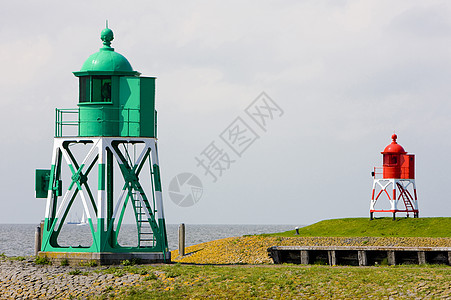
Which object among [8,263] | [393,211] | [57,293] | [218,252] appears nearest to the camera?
[57,293]

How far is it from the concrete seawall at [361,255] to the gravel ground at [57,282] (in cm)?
1079

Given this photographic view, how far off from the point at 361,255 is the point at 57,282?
52.1 feet

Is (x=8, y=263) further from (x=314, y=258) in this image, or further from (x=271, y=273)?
(x=314, y=258)

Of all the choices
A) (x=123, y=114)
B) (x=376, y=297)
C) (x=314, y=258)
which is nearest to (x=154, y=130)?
(x=123, y=114)

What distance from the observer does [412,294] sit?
28.0 metres

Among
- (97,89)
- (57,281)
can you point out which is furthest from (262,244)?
(57,281)

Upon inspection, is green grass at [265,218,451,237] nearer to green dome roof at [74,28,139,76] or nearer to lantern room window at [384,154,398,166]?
lantern room window at [384,154,398,166]

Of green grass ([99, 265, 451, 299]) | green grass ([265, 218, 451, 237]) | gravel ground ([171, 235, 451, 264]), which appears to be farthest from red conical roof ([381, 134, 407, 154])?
green grass ([99, 265, 451, 299])

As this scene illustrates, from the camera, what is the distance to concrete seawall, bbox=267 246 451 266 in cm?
3728

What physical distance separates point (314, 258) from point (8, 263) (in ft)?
53.2

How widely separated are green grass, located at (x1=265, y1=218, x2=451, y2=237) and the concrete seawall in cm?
1734

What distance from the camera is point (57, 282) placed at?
32.3m

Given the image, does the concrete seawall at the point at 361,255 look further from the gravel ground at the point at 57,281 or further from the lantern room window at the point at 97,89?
the lantern room window at the point at 97,89

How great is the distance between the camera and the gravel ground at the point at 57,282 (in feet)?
102
